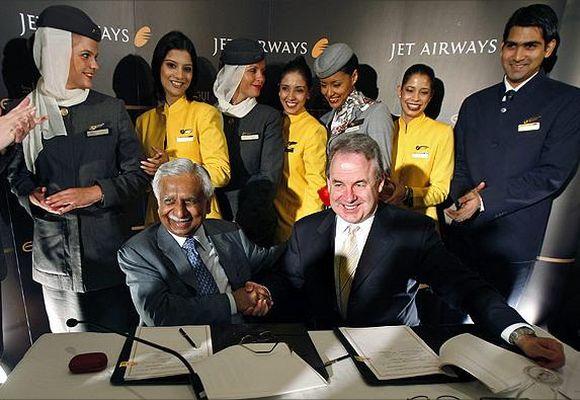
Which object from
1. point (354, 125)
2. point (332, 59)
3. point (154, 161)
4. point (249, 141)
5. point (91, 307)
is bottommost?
point (91, 307)

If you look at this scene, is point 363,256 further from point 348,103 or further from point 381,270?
point 348,103

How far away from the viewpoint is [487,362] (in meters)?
1.23

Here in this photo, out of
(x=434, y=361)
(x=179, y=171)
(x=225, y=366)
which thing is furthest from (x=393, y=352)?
(x=179, y=171)

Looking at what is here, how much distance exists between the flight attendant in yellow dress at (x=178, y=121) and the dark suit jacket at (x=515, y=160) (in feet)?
5.01

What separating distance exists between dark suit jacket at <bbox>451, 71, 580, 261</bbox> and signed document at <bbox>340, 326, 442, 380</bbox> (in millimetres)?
1476

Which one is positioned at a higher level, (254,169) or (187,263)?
(254,169)

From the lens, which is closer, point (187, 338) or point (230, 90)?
point (187, 338)

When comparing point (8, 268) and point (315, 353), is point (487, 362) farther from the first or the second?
point (8, 268)

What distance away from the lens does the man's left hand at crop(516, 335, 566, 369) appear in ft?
4.17

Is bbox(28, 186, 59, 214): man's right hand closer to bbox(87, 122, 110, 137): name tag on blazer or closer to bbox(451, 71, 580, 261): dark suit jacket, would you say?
bbox(87, 122, 110, 137): name tag on blazer

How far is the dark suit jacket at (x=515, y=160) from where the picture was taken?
252cm

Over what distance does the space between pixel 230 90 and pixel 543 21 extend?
188cm

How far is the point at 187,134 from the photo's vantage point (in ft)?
8.72

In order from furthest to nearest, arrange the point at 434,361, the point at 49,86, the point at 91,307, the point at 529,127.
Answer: the point at 91,307 → the point at 529,127 → the point at 49,86 → the point at 434,361
